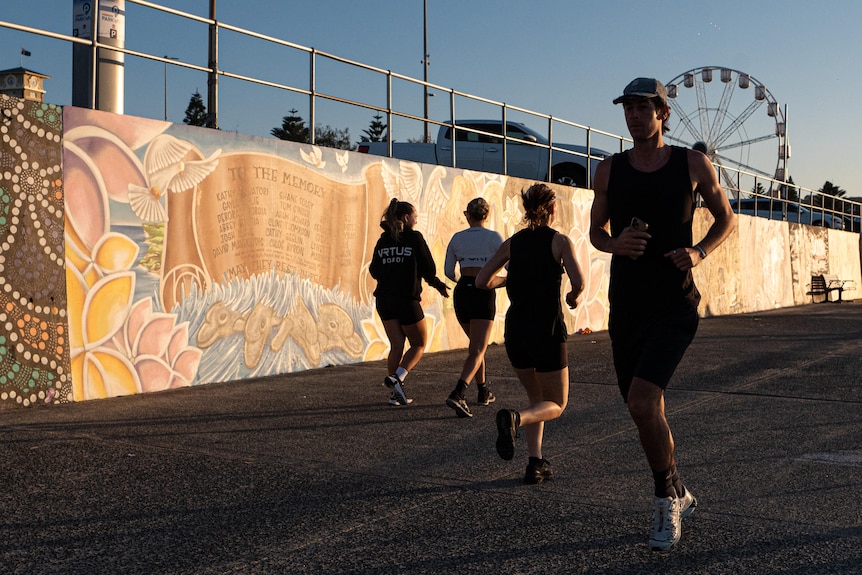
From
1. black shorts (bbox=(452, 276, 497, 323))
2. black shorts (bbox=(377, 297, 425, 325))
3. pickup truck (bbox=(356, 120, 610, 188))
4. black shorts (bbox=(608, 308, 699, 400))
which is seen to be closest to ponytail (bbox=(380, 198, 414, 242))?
black shorts (bbox=(377, 297, 425, 325))

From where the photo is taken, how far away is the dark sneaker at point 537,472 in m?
5.24

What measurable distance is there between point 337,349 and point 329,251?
1.17 metres

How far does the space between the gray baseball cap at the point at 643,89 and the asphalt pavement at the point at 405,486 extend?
1920mm

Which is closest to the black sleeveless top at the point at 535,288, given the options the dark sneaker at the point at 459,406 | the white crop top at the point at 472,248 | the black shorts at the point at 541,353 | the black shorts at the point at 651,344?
the black shorts at the point at 541,353

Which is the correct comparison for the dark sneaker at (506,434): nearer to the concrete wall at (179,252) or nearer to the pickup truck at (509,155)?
the concrete wall at (179,252)

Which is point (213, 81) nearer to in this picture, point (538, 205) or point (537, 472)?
point (538, 205)

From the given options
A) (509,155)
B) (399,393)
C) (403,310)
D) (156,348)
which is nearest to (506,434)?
(399,393)

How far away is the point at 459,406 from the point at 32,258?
3780mm

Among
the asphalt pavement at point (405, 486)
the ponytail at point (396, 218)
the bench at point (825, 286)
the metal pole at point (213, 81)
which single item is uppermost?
the metal pole at point (213, 81)

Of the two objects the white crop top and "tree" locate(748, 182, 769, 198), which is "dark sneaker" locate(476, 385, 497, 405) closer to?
the white crop top

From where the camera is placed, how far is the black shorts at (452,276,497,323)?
7652 millimetres

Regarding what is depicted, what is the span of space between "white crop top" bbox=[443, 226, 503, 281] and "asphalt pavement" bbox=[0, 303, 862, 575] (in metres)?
1.21

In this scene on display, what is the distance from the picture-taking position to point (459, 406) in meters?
7.28

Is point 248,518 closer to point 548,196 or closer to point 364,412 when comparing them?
point 548,196
